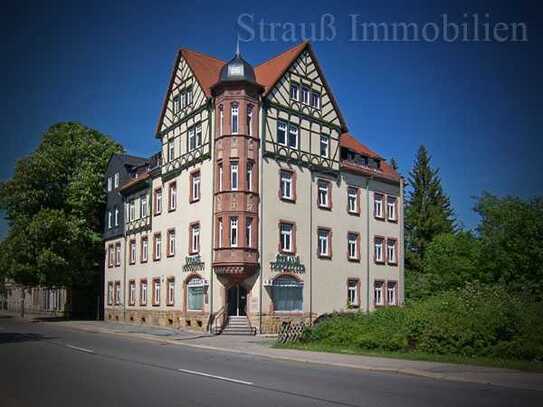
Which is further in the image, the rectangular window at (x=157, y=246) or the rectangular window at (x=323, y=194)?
the rectangular window at (x=157, y=246)

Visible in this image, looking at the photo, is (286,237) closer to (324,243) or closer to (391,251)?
(324,243)

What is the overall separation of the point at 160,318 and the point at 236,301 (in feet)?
25.8

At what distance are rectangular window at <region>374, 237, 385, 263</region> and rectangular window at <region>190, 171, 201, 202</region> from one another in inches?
538

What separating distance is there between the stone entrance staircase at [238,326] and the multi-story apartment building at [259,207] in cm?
35

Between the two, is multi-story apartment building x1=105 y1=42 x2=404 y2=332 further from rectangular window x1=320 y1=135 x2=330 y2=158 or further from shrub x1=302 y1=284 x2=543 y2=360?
shrub x1=302 y1=284 x2=543 y2=360

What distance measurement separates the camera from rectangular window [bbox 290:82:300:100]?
123 ft

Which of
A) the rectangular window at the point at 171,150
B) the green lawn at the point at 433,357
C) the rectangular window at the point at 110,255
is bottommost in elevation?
the green lawn at the point at 433,357

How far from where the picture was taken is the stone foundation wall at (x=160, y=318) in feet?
117

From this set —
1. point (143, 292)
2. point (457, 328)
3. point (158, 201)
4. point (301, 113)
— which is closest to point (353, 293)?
point (301, 113)

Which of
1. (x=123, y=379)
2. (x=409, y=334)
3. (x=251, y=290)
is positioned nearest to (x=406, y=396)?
(x=123, y=379)

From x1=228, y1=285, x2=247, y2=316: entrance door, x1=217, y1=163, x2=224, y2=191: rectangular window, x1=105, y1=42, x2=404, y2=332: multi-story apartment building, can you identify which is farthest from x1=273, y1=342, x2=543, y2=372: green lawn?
x1=217, y1=163, x2=224, y2=191: rectangular window

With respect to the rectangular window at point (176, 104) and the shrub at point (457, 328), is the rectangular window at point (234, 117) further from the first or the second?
the shrub at point (457, 328)

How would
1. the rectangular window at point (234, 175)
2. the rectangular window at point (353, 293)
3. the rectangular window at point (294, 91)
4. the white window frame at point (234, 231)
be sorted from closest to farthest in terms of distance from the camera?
the white window frame at point (234, 231) < the rectangular window at point (234, 175) < the rectangular window at point (294, 91) < the rectangular window at point (353, 293)

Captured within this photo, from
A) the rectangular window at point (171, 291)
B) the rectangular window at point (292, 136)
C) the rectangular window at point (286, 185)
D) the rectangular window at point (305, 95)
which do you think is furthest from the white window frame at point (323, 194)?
the rectangular window at point (171, 291)
